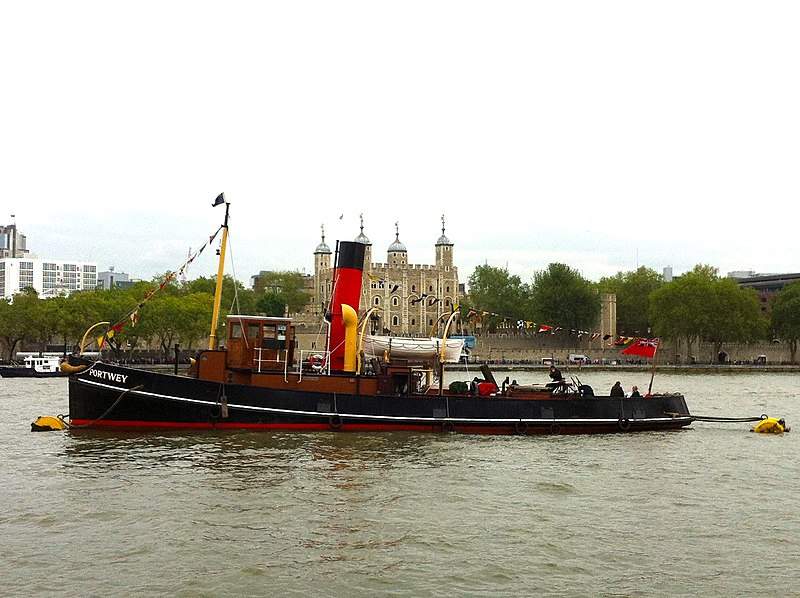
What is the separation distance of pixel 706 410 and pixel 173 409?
25.5 meters

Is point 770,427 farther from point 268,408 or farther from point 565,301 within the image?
point 565,301

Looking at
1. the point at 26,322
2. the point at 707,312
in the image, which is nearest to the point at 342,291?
the point at 26,322

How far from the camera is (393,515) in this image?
18.5m

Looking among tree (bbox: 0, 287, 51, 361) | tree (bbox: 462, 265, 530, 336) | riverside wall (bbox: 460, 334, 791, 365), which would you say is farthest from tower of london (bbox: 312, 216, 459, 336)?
tree (bbox: 0, 287, 51, 361)

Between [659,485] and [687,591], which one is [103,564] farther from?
[659,485]

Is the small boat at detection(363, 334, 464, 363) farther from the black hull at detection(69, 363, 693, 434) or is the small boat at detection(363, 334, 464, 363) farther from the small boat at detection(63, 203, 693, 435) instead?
the black hull at detection(69, 363, 693, 434)

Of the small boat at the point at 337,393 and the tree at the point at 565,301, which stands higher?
the tree at the point at 565,301

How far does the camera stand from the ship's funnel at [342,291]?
29.7 m

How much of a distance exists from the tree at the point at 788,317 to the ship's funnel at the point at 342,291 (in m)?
85.4

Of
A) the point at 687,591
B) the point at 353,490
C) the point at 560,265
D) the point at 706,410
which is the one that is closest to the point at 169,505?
the point at 353,490

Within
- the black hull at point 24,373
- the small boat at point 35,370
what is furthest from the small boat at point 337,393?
the black hull at point 24,373

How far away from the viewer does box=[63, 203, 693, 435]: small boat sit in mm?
27641

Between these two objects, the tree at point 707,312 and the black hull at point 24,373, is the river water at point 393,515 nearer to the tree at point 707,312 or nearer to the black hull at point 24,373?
the black hull at point 24,373

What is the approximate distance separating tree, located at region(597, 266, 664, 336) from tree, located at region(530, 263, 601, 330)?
46.2ft
